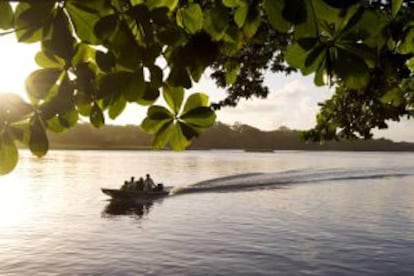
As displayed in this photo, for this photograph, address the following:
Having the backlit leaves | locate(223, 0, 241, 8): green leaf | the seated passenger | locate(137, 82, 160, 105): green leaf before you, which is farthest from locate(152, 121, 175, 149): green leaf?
the seated passenger

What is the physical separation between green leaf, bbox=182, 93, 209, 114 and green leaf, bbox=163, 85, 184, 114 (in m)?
0.02

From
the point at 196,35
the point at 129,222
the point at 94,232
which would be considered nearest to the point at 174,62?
the point at 196,35

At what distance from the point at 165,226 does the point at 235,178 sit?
44.9 metres

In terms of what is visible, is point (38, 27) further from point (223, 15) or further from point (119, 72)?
Result: point (223, 15)

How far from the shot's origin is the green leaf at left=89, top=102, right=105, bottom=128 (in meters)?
1.90

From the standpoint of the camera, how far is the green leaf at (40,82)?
1613 mm

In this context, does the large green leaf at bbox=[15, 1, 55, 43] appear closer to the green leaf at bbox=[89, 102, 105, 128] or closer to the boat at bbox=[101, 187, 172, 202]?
the green leaf at bbox=[89, 102, 105, 128]

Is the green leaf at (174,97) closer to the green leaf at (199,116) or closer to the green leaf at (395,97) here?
the green leaf at (199,116)

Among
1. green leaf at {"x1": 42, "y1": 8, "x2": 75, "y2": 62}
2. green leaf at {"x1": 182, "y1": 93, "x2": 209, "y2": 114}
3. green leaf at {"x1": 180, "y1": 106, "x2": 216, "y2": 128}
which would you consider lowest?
green leaf at {"x1": 180, "y1": 106, "x2": 216, "y2": 128}

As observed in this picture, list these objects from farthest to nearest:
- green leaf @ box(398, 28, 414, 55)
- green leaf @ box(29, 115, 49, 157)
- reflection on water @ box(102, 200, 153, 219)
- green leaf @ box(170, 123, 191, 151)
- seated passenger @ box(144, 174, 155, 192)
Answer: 1. seated passenger @ box(144, 174, 155, 192)
2. reflection on water @ box(102, 200, 153, 219)
3. green leaf @ box(398, 28, 414, 55)
4. green leaf @ box(170, 123, 191, 151)
5. green leaf @ box(29, 115, 49, 157)

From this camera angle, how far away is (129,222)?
48.4 meters

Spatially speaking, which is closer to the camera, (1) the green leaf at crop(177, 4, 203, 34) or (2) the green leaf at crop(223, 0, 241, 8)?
(1) the green leaf at crop(177, 4, 203, 34)

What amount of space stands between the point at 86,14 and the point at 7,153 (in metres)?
0.46

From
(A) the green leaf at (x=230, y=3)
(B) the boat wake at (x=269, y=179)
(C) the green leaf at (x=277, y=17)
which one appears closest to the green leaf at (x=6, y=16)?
(C) the green leaf at (x=277, y=17)
